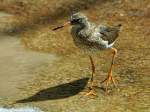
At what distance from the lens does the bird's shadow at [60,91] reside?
7.26 m

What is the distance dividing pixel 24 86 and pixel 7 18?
3.03 metres

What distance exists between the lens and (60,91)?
7.46 metres

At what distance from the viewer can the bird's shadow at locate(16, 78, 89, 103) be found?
7258 millimetres

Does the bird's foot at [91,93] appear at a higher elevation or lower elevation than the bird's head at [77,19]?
lower

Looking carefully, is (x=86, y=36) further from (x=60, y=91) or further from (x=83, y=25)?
(x=60, y=91)

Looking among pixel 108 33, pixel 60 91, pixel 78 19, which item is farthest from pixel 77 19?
pixel 60 91

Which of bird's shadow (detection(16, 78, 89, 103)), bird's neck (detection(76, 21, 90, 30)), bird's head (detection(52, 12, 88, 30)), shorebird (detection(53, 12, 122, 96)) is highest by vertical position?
bird's head (detection(52, 12, 88, 30))

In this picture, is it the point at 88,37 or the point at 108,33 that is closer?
the point at 88,37

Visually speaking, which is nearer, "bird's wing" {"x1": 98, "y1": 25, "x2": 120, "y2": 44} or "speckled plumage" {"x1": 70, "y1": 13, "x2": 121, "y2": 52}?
"speckled plumage" {"x1": 70, "y1": 13, "x2": 121, "y2": 52}

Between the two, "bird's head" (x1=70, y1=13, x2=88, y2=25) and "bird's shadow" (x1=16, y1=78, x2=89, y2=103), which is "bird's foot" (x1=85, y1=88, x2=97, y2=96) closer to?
"bird's shadow" (x1=16, y1=78, x2=89, y2=103)

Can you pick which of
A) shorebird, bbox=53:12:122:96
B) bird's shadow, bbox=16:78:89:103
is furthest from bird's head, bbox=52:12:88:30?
bird's shadow, bbox=16:78:89:103

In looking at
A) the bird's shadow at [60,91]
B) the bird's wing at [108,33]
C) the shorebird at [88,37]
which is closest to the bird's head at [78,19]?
the shorebird at [88,37]

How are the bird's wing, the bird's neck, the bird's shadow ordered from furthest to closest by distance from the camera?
1. the bird's wing
2. the bird's neck
3. the bird's shadow

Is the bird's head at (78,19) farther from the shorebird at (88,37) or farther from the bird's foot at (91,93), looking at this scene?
the bird's foot at (91,93)
